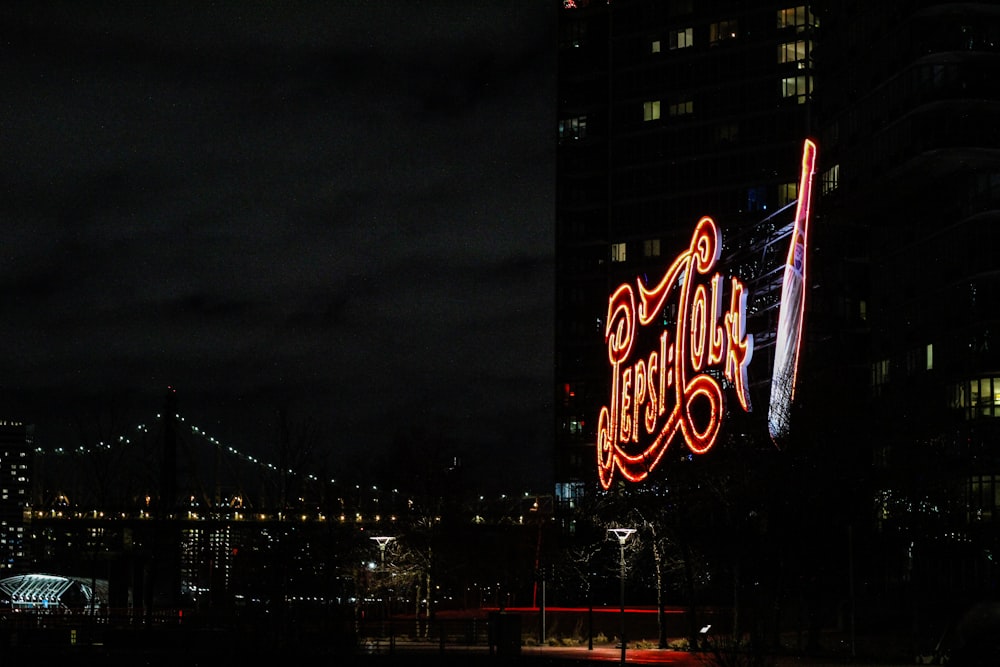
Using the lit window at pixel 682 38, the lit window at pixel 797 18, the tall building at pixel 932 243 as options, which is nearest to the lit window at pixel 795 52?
the lit window at pixel 797 18

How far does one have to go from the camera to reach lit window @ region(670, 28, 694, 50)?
6476 inches

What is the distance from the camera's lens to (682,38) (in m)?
165

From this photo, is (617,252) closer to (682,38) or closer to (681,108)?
(681,108)

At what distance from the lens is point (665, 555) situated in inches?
3381

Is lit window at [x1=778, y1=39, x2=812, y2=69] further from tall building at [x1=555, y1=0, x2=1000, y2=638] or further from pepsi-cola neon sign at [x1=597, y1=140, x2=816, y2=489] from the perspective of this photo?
pepsi-cola neon sign at [x1=597, y1=140, x2=816, y2=489]

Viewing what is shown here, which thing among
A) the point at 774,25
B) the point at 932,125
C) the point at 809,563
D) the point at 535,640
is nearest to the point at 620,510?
the point at 535,640

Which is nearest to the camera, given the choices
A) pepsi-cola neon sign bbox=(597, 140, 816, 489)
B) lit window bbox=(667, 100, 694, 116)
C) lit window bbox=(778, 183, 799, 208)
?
pepsi-cola neon sign bbox=(597, 140, 816, 489)

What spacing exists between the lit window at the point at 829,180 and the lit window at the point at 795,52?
85.7ft

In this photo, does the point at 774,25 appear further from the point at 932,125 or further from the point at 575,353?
the point at 932,125

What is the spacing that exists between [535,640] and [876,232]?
185ft

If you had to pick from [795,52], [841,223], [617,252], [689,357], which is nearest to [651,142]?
[617,252]

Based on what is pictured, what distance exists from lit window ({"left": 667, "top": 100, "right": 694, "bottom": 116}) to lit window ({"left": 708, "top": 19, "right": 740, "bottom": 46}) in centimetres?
673

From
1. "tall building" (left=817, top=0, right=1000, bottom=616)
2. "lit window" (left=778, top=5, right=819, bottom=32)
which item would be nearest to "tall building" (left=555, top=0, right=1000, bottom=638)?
"tall building" (left=817, top=0, right=1000, bottom=616)

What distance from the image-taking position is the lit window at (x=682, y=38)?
164 m
